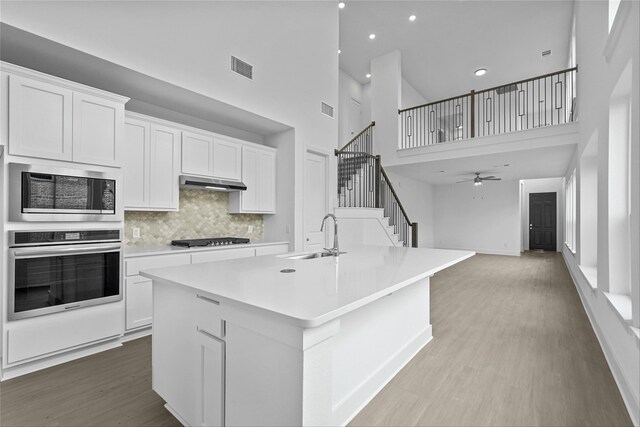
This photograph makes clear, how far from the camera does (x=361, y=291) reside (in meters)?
1.43

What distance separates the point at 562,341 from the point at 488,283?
2.84 m

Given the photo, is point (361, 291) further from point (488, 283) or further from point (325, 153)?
point (488, 283)

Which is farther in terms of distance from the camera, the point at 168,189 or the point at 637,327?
the point at 168,189

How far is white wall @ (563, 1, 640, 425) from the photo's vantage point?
182 centimetres

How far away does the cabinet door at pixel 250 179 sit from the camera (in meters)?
4.53

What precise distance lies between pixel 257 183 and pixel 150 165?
1566mm

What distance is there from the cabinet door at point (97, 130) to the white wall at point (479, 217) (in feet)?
36.5

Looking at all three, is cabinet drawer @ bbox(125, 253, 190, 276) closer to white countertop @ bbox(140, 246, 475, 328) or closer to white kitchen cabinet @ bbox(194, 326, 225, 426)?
white countertop @ bbox(140, 246, 475, 328)

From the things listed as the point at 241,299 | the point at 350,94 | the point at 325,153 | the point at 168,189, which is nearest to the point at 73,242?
the point at 168,189

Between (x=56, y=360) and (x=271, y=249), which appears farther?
(x=271, y=249)

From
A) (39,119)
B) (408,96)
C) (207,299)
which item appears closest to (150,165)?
(39,119)

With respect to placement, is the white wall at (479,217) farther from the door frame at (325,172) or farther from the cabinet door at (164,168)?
the cabinet door at (164,168)

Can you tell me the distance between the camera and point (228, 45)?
3830 millimetres

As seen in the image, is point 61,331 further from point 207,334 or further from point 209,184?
point 209,184
